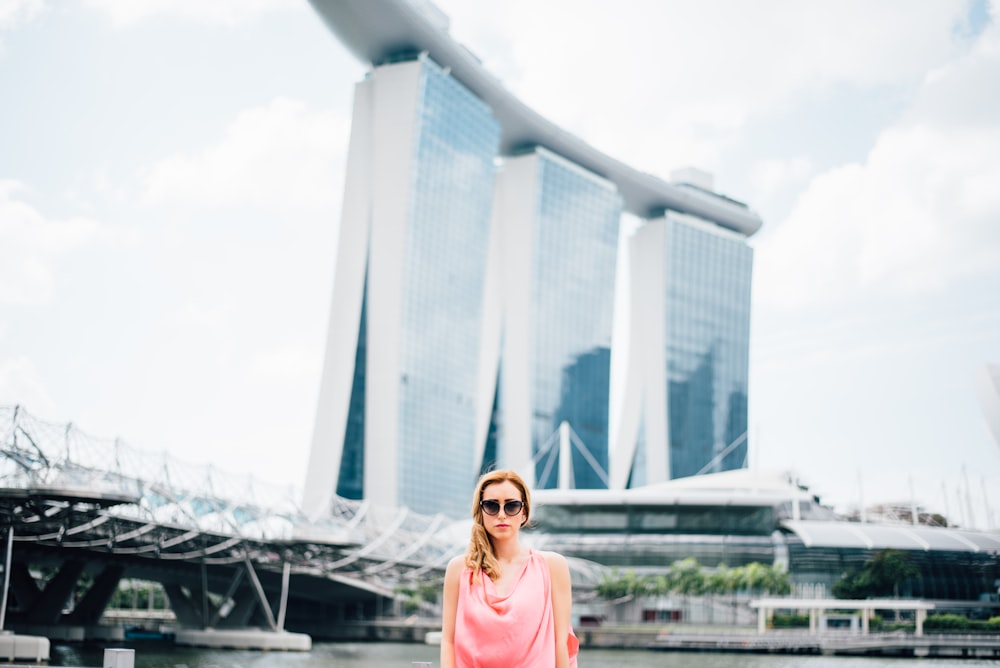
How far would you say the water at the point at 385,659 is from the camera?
151 ft

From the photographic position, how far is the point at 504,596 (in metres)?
5.35

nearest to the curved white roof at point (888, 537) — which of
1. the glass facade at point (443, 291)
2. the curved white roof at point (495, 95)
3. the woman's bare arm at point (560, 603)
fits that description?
the glass facade at point (443, 291)

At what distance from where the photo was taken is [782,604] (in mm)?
72500

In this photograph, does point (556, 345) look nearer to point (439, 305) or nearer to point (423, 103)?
point (439, 305)

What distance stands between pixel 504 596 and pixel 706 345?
145408mm

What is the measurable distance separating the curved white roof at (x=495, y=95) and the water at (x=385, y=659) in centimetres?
6000

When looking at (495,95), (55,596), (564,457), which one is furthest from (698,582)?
(495,95)

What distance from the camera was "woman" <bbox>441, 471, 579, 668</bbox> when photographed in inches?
208

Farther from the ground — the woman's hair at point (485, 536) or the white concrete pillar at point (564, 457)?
the white concrete pillar at point (564, 457)

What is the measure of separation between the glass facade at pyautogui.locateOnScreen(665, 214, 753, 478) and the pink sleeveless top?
454 ft

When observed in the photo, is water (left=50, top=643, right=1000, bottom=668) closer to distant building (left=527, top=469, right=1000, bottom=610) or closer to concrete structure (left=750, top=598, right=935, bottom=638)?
concrete structure (left=750, top=598, right=935, bottom=638)

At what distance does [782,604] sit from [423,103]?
55.2 meters

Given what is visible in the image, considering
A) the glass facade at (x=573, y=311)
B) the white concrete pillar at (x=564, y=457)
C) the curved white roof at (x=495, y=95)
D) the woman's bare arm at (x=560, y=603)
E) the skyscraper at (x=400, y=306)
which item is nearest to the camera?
the woman's bare arm at (x=560, y=603)

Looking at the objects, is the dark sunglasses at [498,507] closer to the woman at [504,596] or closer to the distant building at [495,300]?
the woman at [504,596]
